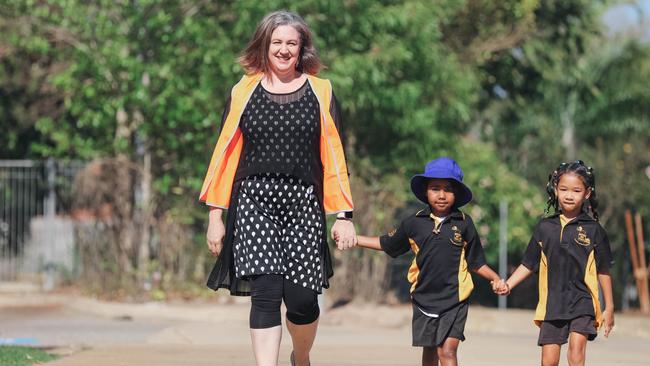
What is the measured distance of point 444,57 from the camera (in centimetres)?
1859

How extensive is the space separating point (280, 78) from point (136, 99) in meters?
9.92

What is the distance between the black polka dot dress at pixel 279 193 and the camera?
6.18m

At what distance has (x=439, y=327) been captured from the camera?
22.9ft

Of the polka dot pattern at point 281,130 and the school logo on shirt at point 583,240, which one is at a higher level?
the polka dot pattern at point 281,130

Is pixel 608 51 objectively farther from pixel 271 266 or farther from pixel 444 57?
pixel 271 266

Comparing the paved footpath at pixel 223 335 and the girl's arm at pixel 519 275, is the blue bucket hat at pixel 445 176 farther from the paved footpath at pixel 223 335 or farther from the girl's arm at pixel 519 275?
the paved footpath at pixel 223 335

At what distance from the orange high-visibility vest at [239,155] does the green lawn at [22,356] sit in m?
2.63

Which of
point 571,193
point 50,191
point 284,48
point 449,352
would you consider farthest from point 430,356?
point 50,191

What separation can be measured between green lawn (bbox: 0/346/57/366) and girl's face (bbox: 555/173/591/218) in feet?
11.4

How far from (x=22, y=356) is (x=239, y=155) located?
3.18 meters

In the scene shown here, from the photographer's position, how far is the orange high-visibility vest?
6.27 metres

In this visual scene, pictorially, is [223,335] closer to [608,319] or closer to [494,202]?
[608,319]

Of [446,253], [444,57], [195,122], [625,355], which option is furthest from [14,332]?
[444,57]

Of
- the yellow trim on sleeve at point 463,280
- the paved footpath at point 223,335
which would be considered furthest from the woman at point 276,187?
the paved footpath at point 223,335
